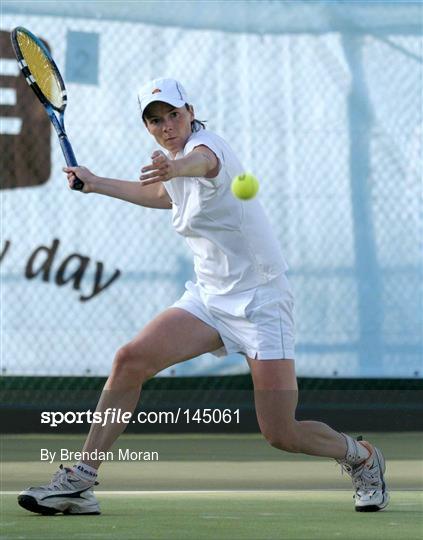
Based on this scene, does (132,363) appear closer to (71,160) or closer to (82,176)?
(82,176)

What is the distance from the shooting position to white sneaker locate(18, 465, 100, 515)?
462cm

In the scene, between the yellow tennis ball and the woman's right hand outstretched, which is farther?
the woman's right hand outstretched

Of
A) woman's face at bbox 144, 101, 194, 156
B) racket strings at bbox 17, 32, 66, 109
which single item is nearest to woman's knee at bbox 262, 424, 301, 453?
woman's face at bbox 144, 101, 194, 156

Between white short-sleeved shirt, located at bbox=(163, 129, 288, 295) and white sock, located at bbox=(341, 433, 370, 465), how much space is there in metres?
0.61

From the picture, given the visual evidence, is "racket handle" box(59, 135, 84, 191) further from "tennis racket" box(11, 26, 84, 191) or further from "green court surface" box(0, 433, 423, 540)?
"green court surface" box(0, 433, 423, 540)

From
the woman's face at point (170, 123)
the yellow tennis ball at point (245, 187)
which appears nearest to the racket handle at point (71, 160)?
the woman's face at point (170, 123)

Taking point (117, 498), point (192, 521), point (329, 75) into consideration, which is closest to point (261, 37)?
point (329, 75)

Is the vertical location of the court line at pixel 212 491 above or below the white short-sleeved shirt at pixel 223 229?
below

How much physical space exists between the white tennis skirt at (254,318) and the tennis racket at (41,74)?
0.83m

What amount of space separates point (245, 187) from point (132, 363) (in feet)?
2.15

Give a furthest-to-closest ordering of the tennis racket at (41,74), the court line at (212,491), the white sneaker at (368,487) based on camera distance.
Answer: the court line at (212,491) → the tennis racket at (41,74) → the white sneaker at (368,487)

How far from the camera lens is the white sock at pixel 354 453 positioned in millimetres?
4844

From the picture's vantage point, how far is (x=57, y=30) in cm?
773

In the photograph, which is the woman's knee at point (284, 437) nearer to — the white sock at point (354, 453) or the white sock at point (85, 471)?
the white sock at point (354, 453)
